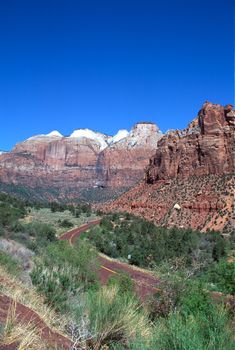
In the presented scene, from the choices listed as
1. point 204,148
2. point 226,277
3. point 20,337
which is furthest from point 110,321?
point 204,148

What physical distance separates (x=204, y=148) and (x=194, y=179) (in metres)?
6.89

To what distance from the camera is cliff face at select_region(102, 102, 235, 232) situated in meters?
66.4

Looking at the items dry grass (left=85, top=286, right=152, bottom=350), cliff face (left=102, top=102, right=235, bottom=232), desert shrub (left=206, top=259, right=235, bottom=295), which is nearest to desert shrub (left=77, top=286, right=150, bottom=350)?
dry grass (left=85, top=286, right=152, bottom=350)

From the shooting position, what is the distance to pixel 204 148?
8119cm

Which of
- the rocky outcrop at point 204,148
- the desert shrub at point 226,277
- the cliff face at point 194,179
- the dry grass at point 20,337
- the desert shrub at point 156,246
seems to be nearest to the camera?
the dry grass at point 20,337

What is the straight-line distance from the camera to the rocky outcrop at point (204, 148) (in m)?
77.9

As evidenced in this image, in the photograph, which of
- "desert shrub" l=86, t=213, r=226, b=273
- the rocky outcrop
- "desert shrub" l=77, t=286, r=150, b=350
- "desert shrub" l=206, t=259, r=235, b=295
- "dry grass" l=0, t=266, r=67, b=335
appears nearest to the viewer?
"desert shrub" l=77, t=286, r=150, b=350

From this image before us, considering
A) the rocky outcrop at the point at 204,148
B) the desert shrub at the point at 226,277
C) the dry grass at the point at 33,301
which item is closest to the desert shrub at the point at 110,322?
the dry grass at the point at 33,301

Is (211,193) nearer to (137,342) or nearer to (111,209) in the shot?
(111,209)

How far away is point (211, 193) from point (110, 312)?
6397 centimetres

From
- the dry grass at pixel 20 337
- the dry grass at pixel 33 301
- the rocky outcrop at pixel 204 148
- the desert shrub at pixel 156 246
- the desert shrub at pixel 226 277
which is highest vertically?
the rocky outcrop at pixel 204 148

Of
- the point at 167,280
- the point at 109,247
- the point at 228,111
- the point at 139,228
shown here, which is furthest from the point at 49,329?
the point at 228,111

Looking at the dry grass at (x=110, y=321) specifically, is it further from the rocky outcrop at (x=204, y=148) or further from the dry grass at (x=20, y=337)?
the rocky outcrop at (x=204, y=148)

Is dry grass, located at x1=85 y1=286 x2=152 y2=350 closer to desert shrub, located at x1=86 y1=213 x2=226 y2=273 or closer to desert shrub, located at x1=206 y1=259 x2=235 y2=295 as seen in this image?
desert shrub, located at x1=206 y1=259 x2=235 y2=295
